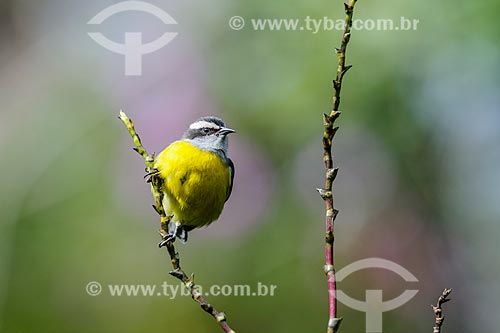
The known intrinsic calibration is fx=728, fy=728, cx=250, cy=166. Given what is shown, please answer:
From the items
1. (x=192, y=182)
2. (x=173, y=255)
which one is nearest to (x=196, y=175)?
(x=192, y=182)

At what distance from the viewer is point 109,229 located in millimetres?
8031

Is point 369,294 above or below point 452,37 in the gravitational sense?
below

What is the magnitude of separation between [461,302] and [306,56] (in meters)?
A: 3.25

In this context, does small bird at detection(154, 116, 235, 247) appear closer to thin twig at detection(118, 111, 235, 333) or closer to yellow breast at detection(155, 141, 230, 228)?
yellow breast at detection(155, 141, 230, 228)

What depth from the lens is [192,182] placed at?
4.50 metres

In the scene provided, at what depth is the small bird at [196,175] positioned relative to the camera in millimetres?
4461

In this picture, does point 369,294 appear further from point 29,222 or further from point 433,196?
point 29,222

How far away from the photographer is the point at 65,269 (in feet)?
26.9

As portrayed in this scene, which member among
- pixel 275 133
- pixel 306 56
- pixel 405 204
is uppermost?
pixel 306 56

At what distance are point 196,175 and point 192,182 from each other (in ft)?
0.26

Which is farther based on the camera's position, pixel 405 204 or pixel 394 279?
pixel 405 204

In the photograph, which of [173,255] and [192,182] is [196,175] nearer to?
[192,182]

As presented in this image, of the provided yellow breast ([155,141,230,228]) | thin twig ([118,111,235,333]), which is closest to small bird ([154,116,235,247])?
yellow breast ([155,141,230,228])

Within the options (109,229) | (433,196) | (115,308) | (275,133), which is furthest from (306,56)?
(115,308)
